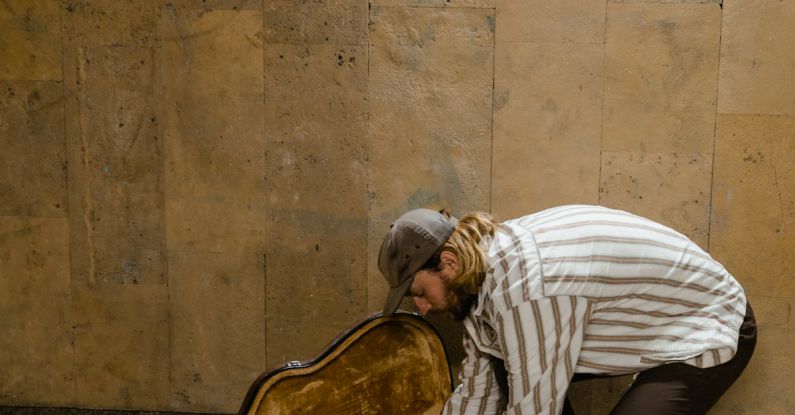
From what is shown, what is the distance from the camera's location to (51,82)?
269 cm

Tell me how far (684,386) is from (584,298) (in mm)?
468

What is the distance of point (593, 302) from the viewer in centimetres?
181

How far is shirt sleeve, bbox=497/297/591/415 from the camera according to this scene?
1.72 meters

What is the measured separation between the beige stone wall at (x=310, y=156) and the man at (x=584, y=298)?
648 mm

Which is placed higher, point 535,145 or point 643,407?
point 535,145

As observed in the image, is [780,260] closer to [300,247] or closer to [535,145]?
[535,145]

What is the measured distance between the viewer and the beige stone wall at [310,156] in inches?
98.0

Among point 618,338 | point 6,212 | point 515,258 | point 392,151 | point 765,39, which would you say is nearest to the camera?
point 515,258

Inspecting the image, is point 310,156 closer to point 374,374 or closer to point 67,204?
point 374,374

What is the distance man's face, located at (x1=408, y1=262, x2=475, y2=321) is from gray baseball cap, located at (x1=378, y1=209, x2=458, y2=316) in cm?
3

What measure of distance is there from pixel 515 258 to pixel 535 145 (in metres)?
0.90

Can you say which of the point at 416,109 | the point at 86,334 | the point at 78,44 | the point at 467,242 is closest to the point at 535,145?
the point at 416,109

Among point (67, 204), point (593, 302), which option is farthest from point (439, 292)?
point (67, 204)

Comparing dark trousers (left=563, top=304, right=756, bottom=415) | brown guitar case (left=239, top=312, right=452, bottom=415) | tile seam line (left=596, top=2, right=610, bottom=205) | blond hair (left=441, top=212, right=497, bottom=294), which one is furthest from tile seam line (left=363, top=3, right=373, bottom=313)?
dark trousers (left=563, top=304, right=756, bottom=415)
